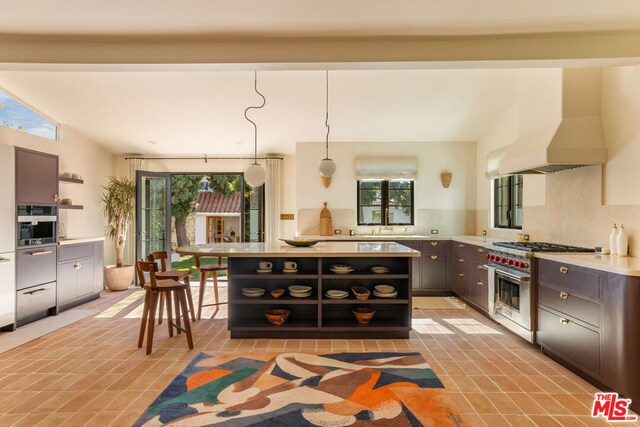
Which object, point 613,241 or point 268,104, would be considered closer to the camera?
point 613,241

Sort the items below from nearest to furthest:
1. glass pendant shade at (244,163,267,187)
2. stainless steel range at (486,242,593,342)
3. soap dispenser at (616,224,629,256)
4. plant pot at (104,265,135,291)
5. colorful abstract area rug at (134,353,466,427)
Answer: colorful abstract area rug at (134,353,466,427), soap dispenser at (616,224,629,256), stainless steel range at (486,242,593,342), glass pendant shade at (244,163,267,187), plant pot at (104,265,135,291)

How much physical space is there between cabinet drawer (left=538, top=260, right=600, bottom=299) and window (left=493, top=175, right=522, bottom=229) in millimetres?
2119

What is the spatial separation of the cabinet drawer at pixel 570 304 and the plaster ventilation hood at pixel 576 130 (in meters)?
1.24

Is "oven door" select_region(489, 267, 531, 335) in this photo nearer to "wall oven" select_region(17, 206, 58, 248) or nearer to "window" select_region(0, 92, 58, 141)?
"wall oven" select_region(17, 206, 58, 248)

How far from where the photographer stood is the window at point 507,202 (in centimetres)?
539

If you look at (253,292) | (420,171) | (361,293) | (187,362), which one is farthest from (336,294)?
(420,171)

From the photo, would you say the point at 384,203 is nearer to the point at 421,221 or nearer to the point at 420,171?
the point at 421,221

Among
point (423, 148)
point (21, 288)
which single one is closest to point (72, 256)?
point (21, 288)

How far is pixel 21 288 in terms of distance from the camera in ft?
13.7

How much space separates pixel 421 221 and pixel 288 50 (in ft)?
14.4

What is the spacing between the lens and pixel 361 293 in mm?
3871

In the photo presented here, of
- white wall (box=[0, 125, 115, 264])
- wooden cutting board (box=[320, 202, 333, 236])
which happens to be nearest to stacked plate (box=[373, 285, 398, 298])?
wooden cutting board (box=[320, 202, 333, 236])

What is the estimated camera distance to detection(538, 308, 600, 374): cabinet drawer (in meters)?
2.81

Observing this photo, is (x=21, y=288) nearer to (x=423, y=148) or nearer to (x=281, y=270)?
(x=281, y=270)
